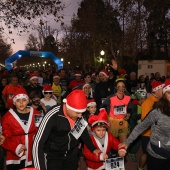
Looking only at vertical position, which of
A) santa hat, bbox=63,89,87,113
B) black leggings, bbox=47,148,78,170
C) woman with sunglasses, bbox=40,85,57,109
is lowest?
black leggings, bbox=47,148,78,170

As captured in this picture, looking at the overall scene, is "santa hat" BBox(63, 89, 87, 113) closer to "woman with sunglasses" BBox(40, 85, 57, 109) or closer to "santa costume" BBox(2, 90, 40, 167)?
"santa costume" BBox(2, 90, 40, 167)

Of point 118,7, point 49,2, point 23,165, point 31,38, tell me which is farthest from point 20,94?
point 31,38

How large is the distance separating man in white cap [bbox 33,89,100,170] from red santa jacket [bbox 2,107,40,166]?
3.53ft

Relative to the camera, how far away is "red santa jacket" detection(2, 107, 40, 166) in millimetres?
4430

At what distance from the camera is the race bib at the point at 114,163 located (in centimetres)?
371

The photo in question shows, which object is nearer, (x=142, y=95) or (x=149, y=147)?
(x=149, y=147)

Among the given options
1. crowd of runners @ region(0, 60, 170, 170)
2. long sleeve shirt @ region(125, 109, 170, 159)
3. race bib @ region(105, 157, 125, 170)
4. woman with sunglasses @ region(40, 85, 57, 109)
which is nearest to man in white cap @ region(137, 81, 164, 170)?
crowd of runners @ region(0, 60, 170, 170)

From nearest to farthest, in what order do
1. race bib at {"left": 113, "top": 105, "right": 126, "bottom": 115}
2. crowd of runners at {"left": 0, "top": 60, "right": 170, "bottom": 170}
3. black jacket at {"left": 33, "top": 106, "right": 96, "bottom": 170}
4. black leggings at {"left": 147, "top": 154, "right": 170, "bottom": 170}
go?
1. black jacket at {"left": 33, "top": 106, "right": 96, "bottom": 170}
2. crowd of runners at {"left": 0, "top": 60, "right": 170, "bottom": 170}
3. black leggings at {"left": 147, "top": 154, "right": 170, "bottom": 170}
4. race bib at {"left": 113, "top": 105, "right": 126, "bottom": 115}

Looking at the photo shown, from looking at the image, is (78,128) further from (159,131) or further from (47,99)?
(47,99)

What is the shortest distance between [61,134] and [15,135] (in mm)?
1455

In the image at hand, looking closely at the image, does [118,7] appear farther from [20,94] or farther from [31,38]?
[31,38]

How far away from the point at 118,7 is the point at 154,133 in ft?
63.6

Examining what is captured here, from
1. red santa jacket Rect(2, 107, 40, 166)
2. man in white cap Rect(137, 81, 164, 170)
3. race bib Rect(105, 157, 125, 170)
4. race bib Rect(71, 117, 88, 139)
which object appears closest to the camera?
race bib Rect(71, 117, 88, 139)

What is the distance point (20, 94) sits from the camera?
497cm
